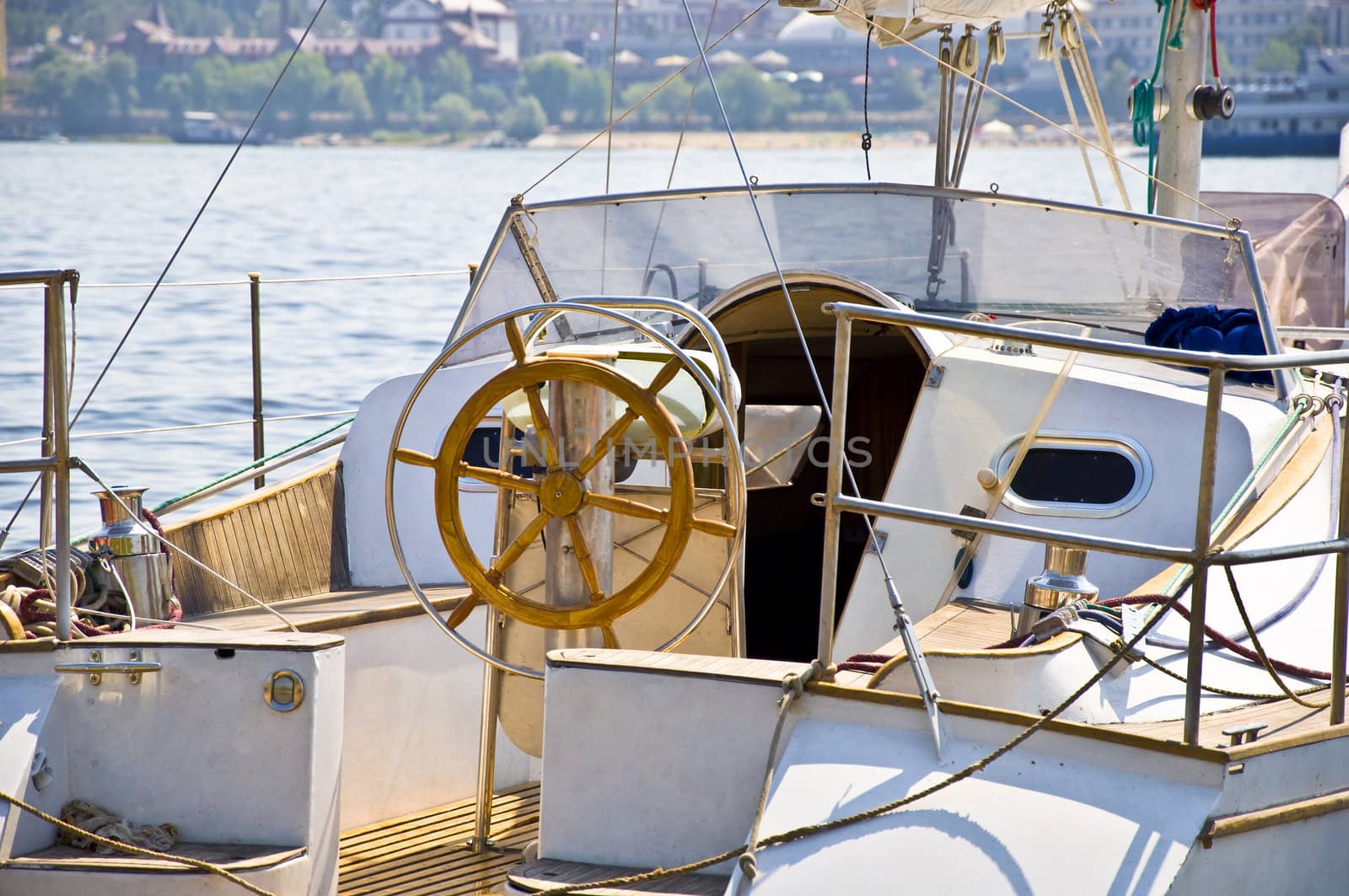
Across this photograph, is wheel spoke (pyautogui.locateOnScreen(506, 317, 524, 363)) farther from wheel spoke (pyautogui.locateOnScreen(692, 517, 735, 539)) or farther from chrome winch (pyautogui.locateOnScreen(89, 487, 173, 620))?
chrome winch (pyautogui.locateOnScreen(89, 487, 173, 620))

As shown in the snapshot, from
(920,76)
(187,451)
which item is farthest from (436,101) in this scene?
(187,451)

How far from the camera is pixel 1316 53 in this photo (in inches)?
1908

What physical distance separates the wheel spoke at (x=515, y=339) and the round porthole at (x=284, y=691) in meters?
0.94

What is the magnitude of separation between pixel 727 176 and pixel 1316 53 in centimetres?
1961

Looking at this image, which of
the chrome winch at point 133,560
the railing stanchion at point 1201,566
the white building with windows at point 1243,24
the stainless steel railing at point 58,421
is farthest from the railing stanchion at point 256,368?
the white building with windows at point 1243,24

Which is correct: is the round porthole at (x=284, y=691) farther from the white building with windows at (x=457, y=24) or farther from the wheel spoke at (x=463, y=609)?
the white building with windows at (x=457, y=24)

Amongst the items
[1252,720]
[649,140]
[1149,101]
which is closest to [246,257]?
[1149,101]

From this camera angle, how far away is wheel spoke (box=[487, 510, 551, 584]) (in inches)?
152

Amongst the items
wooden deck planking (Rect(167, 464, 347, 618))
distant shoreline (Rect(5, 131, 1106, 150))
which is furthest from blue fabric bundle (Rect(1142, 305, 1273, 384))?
distant shoreline (Rect(5, 131, 1106, 150))

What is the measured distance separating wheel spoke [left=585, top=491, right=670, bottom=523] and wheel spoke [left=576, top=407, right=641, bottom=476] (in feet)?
0.22

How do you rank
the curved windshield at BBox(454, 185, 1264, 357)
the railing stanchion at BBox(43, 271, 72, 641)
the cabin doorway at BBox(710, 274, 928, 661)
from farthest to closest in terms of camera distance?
the cabin doorway at BBox(710, 274, 928, 661) < the curved windshield at BBox(454, 185, 1264, 357) < the railing stanchion at BBox(43, 271, 72, 641)

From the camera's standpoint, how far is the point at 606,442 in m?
3.82

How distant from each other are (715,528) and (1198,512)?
3.85 feet

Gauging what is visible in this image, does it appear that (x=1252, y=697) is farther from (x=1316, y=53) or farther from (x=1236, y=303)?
(x=1316, y=53)
